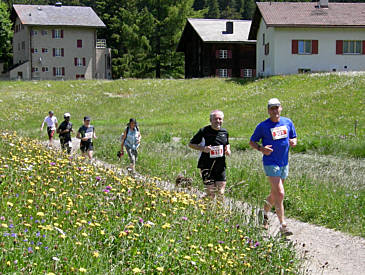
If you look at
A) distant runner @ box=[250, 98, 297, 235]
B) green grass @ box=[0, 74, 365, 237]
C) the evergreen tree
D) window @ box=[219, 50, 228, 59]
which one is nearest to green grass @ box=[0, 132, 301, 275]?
distant runner @ box=[250, 98, 297, 235]

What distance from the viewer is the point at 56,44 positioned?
70.9 metres

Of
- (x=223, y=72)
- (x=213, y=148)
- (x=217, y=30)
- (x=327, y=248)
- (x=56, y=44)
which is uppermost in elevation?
(x=217, y=30)

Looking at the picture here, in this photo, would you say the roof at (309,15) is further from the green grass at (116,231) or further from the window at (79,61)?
the green grass at (116,231)

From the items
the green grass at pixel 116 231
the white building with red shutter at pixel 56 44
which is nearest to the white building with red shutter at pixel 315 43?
the white building with red shutter at pixel 56 44

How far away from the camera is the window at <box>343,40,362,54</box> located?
50.1m

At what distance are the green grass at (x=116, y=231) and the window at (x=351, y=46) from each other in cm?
4602

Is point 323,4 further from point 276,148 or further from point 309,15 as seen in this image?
point 276,148

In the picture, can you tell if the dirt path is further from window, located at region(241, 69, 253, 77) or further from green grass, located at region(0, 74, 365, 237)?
window, located at region(241, 69, 253, 77)

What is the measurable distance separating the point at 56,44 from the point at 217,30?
2197 centimetres

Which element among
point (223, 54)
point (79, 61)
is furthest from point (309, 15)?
point (79, 61)

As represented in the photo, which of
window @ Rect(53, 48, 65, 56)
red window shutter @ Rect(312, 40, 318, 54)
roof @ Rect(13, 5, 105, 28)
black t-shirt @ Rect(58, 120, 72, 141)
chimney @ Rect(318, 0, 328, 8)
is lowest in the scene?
black t-shirt @ Rect(58, 120, 72, 141)

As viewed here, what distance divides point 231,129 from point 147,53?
4495cm

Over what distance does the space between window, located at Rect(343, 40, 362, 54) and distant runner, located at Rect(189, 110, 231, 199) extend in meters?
44.1

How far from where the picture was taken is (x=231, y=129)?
29.8 meters
